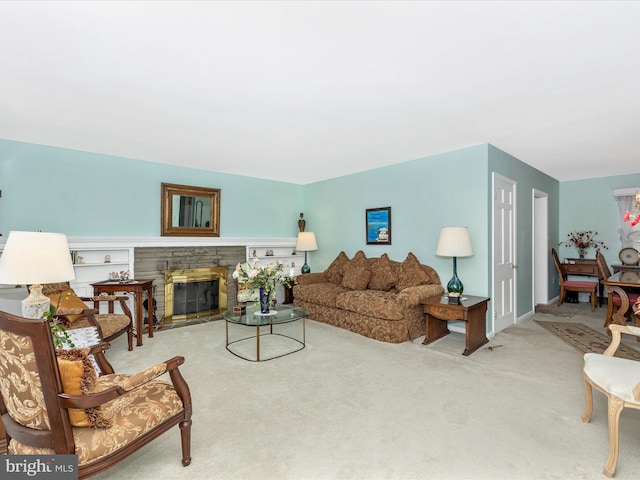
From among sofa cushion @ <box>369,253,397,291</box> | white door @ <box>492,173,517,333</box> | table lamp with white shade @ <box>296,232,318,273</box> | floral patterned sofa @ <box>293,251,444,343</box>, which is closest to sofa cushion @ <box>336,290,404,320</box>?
floral patterned sofa @ <box>293,251,444,343</box>

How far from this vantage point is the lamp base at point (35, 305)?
6.03 feet

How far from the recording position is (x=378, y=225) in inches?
205

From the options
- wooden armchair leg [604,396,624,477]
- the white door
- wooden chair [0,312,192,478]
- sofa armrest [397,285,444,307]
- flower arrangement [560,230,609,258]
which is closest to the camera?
wooden chair [0,312,192,478]

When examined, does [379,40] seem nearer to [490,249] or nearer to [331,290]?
[490,249]

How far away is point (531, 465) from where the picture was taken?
176cm

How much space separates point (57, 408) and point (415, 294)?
338 centimetres

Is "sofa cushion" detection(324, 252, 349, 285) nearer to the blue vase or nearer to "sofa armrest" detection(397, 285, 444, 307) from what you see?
"sofa armrest" detection(397, 285, 444, 307)

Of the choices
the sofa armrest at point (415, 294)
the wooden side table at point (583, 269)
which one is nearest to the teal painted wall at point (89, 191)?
the sofa armrest at point (415, 294)

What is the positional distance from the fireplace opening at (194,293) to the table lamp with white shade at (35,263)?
10.2ft

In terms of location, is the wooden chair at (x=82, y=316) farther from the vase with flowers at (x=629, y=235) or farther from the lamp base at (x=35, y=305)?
the vase with flowers at (x=629, y=235)

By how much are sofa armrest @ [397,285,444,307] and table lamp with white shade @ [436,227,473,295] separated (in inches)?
11.5

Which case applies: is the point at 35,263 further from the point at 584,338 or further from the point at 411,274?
the point at 584,338

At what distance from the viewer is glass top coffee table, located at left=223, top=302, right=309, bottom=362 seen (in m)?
3.40

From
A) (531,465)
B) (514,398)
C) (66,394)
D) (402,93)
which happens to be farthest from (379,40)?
(514,398)
